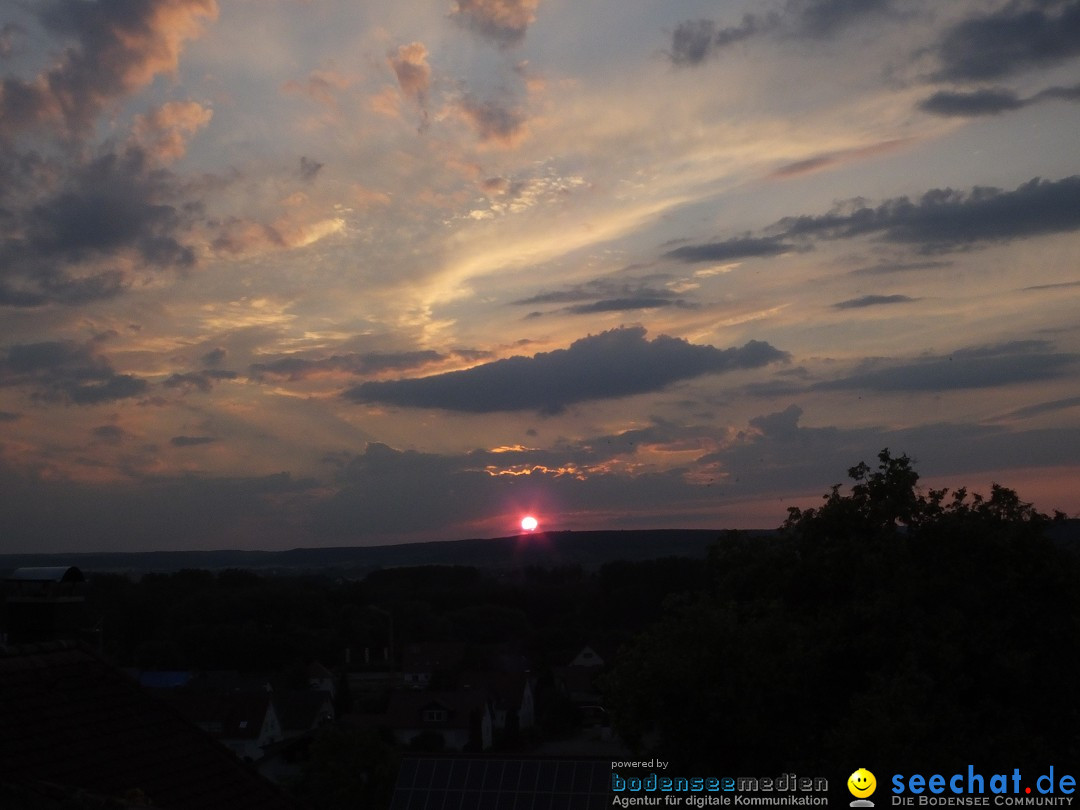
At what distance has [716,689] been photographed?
57.3 feet

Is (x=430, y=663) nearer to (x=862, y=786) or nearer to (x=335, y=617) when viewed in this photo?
(x=335, y=617)

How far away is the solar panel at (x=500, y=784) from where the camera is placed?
13.0m

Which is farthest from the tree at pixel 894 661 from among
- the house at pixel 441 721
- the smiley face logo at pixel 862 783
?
the house at pixel 441 721

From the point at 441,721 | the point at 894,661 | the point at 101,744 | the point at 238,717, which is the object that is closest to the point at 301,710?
the point at 238,717

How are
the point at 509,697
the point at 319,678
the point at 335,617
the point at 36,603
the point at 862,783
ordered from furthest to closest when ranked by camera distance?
the point at 335,617 < the point at 319,678 < the point at 509,697 < the point at 862,783 < the point at 36,603

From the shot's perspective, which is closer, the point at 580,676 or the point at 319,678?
the point at 580,676

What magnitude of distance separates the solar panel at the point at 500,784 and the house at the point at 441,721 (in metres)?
31.1

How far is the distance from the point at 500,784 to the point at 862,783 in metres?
6.13

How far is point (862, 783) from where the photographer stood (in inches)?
624

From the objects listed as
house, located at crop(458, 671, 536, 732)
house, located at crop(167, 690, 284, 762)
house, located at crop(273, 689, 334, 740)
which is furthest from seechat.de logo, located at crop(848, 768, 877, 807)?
house, located at crop(273, 689, 334, 740)

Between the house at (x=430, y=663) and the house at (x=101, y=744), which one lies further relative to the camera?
the house at (x=430, y=663)

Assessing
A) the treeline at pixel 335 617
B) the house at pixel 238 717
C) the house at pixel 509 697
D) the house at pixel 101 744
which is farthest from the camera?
the treeline at pixel 335 617

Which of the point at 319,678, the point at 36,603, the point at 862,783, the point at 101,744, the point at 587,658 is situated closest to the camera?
the point at 101,744

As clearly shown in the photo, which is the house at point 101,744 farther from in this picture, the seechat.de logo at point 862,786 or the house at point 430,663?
the house at point 430,663
